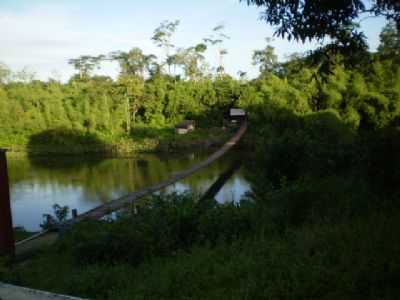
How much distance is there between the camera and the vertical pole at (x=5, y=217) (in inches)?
163

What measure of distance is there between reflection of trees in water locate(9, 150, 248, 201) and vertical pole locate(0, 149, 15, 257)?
626 cm

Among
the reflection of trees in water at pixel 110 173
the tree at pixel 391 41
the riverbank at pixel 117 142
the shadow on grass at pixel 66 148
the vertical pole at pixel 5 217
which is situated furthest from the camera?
the riverbank at pixel 117 142

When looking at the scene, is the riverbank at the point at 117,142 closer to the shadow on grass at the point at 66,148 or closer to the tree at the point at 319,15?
the shadow on grass at the point at 66,148

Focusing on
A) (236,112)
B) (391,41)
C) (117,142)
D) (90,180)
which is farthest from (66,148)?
(391,41)

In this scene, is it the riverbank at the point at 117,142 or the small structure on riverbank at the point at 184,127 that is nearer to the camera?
the riverbank at the point at 117,142

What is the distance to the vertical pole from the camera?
414cm

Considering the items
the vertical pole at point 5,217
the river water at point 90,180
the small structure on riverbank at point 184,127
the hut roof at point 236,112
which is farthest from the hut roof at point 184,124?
the vertical pole at point 5,217

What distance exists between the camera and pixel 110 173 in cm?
1515

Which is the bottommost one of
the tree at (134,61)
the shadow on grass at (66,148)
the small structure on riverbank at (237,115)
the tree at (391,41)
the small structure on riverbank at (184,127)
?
the shadow on grass at (66,148)

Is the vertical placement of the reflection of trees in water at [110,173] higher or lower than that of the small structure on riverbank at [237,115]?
lower

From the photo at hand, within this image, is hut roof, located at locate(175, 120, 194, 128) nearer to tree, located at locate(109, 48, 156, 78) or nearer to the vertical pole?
tree, located at locate(109, 48, 156, 78)

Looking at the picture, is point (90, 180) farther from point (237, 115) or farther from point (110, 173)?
point (237, 115)

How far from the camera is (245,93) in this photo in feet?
71.7

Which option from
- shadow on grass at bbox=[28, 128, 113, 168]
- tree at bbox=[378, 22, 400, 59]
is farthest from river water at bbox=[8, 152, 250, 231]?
tree at bbox=[378, 22, 400, 59]
